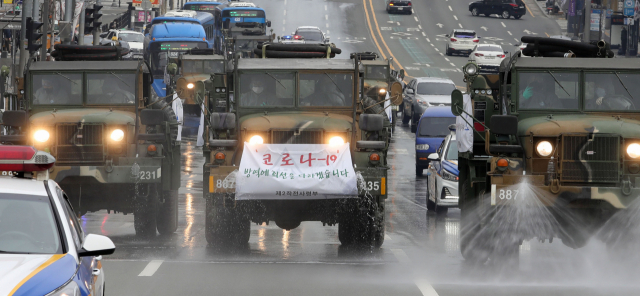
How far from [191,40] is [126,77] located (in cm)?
2626

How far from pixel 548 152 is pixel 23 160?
702cm

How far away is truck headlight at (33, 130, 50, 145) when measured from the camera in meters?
14.9

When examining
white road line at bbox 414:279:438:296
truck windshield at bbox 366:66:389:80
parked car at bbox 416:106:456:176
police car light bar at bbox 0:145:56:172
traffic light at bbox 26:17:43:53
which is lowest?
white road line at bbox 414:279:438:296

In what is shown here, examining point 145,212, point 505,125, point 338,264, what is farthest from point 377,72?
point 505,125

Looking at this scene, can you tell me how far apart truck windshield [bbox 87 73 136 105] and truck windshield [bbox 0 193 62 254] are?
29.8 ft

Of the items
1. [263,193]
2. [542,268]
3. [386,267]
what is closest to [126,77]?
[263,193]

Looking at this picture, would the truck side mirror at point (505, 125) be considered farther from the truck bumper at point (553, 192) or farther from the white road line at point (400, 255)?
the white road line at point (400, 255)

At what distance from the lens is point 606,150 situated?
12.2m

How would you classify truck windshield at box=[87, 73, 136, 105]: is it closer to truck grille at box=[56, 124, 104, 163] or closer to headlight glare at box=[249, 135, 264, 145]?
truck grille at box=[56, 124, 104, 163]

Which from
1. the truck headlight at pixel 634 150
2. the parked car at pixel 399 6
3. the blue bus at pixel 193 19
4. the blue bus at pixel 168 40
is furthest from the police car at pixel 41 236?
the parked car at pixel 399 6

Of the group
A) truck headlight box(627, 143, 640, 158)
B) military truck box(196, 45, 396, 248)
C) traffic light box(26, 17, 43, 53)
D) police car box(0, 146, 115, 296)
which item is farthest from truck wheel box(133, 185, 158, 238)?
traffic light box(26, 17, 43, 53)

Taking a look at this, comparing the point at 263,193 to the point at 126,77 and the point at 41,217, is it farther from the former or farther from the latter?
the point at 41,217

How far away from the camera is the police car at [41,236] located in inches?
243

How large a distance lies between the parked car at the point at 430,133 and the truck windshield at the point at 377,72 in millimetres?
2629
